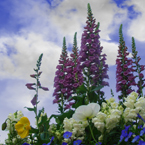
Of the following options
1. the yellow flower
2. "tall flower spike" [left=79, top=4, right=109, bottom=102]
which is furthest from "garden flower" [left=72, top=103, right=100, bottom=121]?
"tall flower spike" [left=79, top=4, right=109, bottom=102]

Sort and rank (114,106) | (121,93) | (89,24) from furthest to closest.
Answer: (121,93), (89,24), (114,106)

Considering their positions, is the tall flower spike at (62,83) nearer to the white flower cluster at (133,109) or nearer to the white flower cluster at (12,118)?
the white flower cluster at (12,118)

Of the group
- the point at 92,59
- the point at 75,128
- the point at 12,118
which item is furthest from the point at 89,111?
the point at 92,59

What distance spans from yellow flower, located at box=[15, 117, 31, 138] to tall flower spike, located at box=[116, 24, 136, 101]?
169 inches

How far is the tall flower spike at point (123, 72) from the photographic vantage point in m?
6.52

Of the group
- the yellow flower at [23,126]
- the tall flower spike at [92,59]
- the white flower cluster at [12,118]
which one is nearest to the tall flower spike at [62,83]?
the tall flower spike at [92,59]

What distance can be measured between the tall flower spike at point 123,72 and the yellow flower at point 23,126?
429 cm

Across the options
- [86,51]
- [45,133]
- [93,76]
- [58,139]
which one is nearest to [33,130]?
[45,133]

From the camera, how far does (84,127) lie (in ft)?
7.80

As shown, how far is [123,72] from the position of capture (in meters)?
6.76

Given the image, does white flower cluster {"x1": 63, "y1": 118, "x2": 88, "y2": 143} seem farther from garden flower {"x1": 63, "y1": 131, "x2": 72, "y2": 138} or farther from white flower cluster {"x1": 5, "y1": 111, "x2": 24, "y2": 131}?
white flower cluster {"x1": 5, "y1": 111, "x2": 24, "y2": 131}

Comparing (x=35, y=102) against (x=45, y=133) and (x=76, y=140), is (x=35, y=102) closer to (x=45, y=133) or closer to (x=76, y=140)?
(x=45, y=133)

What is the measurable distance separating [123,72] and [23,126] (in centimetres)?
474

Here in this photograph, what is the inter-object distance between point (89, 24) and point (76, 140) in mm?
3743
